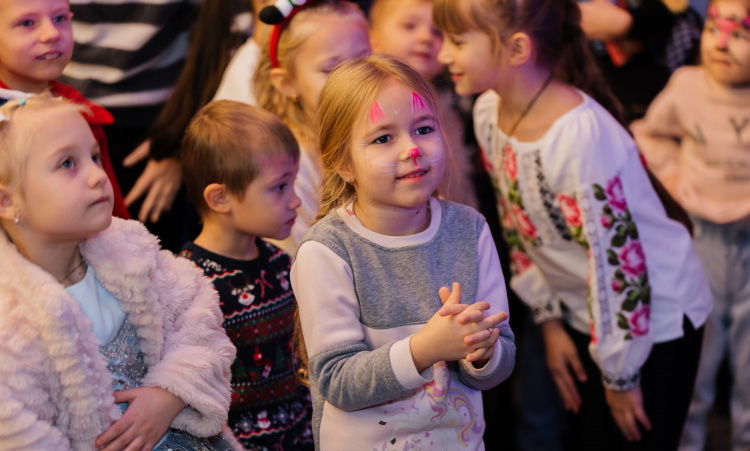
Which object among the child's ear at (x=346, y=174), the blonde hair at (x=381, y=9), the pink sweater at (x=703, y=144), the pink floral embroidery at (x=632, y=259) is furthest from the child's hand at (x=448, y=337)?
the pink sweater at (x=703, y=144)

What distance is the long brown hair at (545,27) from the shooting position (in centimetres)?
218

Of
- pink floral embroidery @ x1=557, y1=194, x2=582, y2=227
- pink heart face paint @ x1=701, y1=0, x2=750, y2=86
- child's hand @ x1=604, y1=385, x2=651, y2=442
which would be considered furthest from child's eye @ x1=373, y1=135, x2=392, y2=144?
pink heart face paint @ x1=701, y1=0, x2=750, y2=86

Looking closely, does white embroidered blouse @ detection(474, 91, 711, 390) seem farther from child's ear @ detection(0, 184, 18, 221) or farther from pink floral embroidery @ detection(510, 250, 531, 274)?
child's ear @ detection(0, 184, 18, 221)

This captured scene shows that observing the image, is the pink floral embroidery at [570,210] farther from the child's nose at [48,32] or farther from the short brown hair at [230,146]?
the child's nose at [48,32]

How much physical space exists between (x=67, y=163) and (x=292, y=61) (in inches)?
35.5

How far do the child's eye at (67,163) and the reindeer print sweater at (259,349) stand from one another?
0.49m

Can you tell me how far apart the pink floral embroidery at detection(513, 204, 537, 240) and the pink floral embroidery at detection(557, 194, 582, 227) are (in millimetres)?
160

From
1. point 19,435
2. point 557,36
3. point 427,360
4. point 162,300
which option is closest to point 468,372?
point 427,360

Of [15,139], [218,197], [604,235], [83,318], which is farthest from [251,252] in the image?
[604,235]

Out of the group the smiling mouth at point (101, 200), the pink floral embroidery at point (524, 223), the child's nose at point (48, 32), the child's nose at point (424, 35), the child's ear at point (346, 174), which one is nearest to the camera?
the smiling mouth at point (101, 200)

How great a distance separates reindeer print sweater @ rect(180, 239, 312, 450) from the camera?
1.88 meters

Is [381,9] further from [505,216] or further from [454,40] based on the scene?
[505,216]

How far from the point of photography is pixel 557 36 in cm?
227

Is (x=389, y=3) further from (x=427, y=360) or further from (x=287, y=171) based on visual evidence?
(x=427, y=360)
